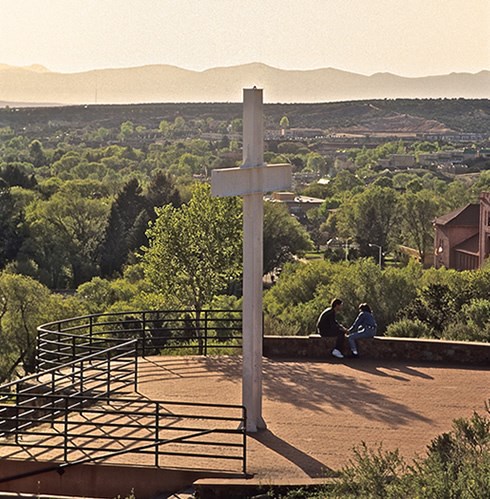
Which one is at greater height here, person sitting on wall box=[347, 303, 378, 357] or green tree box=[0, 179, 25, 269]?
person sitting on wall box=[347, 303, 378, 357]

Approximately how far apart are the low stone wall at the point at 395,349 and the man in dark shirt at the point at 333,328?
0.35ft

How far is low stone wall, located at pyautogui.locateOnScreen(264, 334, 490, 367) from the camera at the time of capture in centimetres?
1795

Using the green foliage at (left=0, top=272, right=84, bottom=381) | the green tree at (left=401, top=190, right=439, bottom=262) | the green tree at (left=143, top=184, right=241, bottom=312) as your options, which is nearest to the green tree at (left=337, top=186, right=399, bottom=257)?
the green tree at (left=401, top=190, right=439, bottom=262)

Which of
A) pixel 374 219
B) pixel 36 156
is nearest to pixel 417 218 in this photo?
pixel 374 219

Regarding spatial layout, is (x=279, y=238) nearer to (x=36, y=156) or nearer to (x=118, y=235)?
(x=118, y=235)

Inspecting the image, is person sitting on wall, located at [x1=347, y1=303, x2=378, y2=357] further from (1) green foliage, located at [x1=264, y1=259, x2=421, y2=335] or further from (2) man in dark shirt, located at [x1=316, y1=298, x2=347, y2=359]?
(1) green foliage, located at [x1=264, y1=259, x2=421, y2=335]

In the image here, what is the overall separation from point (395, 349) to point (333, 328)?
3.19 feet

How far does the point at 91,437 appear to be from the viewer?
1250cm

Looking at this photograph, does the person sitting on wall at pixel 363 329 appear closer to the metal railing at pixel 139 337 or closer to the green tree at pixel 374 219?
the metal railing at pixel 139 337

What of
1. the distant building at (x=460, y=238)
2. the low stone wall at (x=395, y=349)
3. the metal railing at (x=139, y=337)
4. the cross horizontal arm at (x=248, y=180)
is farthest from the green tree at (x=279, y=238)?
the cross horizontal arm at (x=248, y=180)

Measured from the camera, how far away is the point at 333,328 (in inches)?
723

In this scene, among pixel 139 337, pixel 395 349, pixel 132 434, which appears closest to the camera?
pixel 132 434

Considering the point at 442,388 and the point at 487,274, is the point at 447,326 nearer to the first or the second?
the point at 442,388

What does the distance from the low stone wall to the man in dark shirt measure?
0.35 ft
